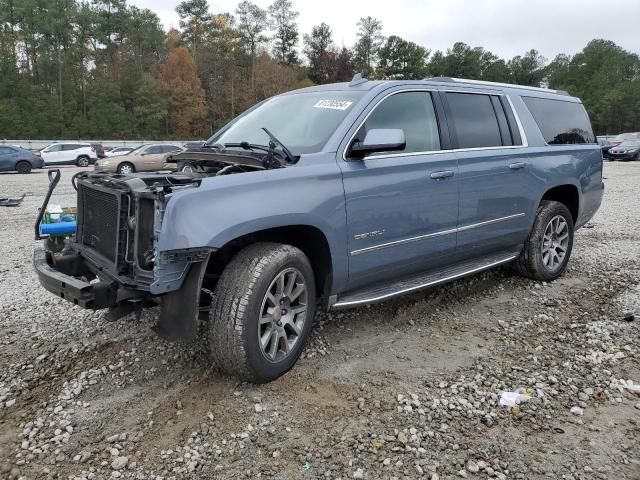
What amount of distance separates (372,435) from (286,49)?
80.4 metres

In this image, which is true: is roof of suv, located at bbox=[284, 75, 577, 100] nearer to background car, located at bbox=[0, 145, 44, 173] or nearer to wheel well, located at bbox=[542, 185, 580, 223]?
wheel well, located at bbox=[542, 185, 580, 223]

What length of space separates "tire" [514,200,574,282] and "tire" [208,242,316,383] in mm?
2863

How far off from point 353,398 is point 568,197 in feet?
12.8

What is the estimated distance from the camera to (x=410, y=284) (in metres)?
4.01

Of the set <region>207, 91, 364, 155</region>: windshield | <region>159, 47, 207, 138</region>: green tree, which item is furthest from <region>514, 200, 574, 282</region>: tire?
<region>159, 47, 207, 138</region>: green tree

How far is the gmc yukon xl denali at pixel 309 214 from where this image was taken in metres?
2.97

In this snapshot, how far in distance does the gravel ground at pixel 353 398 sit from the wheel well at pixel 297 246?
2.04 feet

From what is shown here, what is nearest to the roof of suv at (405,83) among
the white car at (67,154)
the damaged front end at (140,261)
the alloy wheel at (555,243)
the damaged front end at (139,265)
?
the damaged front end at (140,261)

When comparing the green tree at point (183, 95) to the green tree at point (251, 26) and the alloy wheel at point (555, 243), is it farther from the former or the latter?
the alloy wheel at point (555, 243)

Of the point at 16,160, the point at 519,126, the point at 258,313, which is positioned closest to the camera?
the point at 258,313

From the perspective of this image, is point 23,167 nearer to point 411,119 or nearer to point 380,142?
point 411,119

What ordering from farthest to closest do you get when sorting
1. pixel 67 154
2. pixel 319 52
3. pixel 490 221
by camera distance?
pixel 319 52, pixel 67 154, pixel 490 221

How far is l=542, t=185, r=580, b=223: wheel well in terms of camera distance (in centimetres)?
551

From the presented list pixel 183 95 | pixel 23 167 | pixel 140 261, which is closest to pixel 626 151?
pixel 23 167
